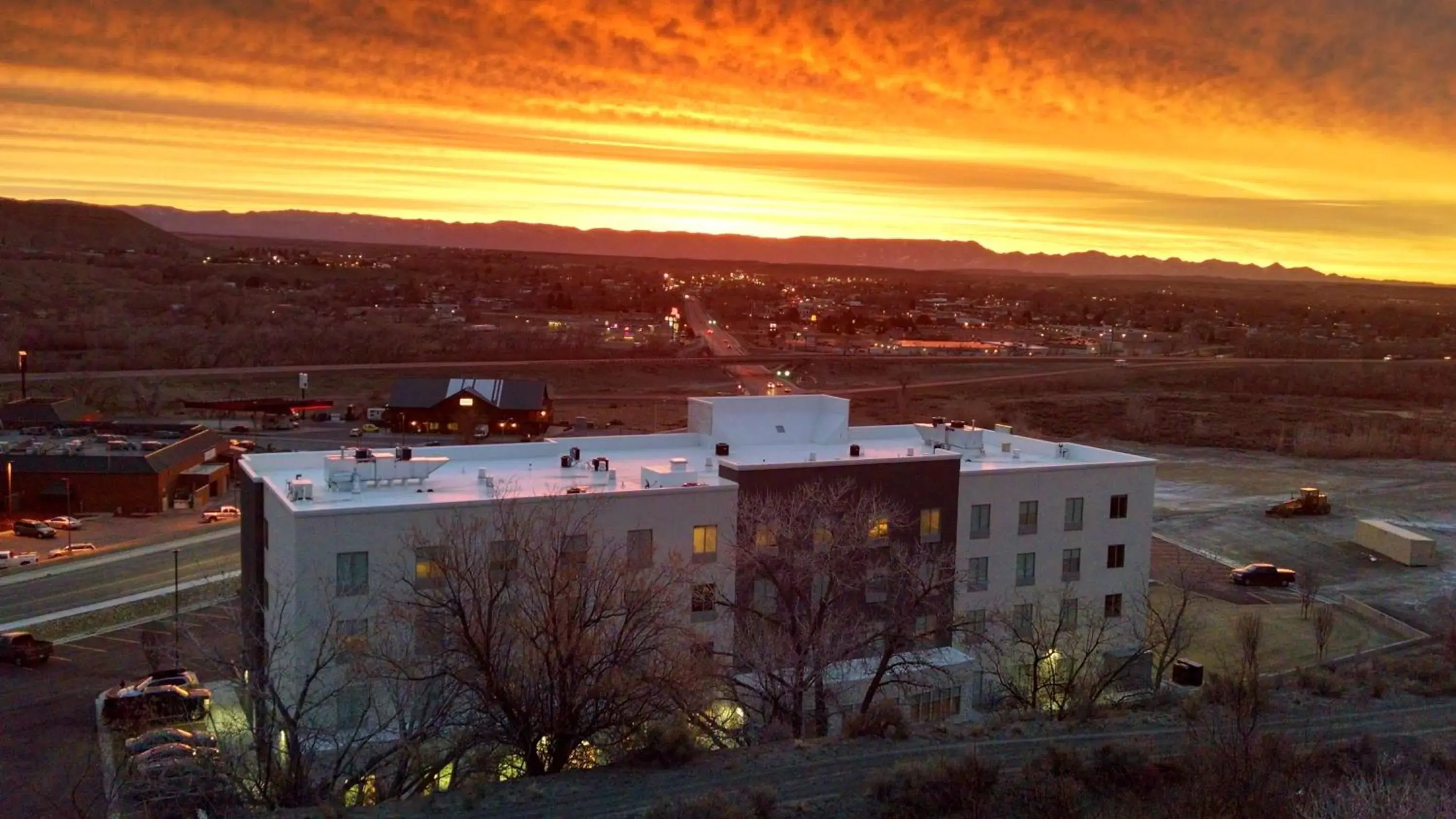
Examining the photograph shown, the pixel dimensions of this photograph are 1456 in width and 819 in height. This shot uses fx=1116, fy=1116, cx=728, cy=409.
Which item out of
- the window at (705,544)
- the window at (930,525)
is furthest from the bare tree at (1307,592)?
the window at (705,544)

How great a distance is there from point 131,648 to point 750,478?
14522 millimetres

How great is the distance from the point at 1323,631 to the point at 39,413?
173 feet

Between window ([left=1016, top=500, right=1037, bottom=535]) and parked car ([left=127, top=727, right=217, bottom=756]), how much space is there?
15.0 m

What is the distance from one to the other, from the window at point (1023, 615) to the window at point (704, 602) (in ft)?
20.2

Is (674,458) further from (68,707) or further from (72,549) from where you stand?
(72,549)

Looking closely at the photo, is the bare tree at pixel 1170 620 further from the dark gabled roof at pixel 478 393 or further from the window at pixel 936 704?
the dark gabled roof at pixel 478 393

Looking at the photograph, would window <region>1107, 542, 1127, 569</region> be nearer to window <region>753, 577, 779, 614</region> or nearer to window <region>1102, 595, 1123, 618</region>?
window <region>1102, 595, 1123, 618</region>

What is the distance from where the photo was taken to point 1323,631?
75.8ft

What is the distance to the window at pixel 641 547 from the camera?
18734 mm

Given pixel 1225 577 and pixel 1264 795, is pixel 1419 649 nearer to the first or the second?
pixel 1225 577

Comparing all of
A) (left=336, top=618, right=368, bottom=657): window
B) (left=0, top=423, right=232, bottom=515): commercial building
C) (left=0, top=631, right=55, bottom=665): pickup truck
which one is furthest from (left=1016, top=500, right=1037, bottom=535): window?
(left=0, top=423, right=232, bottom=515): commercial building

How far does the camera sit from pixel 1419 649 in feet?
79.3

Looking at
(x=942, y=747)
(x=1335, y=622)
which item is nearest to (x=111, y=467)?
(x=942, y=747)

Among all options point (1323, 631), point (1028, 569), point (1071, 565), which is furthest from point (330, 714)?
point (1323, 631)
